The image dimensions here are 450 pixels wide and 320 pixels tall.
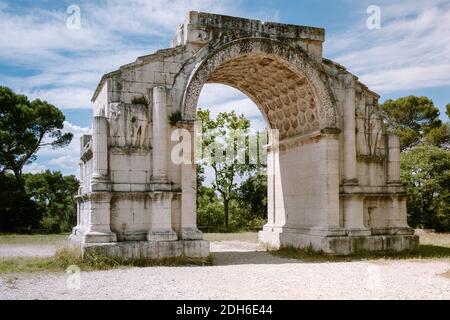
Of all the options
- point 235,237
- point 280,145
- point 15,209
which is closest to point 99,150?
point 280,145

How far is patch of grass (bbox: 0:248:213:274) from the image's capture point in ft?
38.0

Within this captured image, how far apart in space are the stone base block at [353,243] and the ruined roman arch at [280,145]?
1.2 inches

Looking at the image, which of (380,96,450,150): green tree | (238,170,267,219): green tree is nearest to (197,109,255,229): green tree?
(238,170,267,219): green tree

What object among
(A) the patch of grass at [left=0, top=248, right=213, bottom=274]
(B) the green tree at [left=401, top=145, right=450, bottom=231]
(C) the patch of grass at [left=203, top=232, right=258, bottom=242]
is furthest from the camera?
(B) the green tree at [left=401, top=145, right=450, bottom=231]

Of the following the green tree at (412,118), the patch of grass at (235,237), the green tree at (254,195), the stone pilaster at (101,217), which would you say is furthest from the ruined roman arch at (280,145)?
the green tree at (412,118)

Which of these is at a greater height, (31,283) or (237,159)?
(237,159)

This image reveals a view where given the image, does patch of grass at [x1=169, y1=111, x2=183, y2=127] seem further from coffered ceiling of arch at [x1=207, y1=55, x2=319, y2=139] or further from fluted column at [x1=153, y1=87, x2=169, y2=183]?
coffered ceiling of arch at [x1=207, y1=55, x2=319, y2=139]

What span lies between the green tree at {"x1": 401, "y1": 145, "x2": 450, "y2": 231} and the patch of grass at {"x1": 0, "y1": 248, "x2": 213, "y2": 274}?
1628 cm

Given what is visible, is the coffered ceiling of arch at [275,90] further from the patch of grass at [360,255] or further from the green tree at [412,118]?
the green tree at [412,118]

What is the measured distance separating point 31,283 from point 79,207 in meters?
5.34

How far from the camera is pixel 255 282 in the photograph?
9.70 m

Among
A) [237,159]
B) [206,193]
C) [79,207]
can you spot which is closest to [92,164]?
[79,207]

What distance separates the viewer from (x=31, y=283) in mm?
9672

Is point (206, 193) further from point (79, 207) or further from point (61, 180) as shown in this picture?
point (79, 207)
